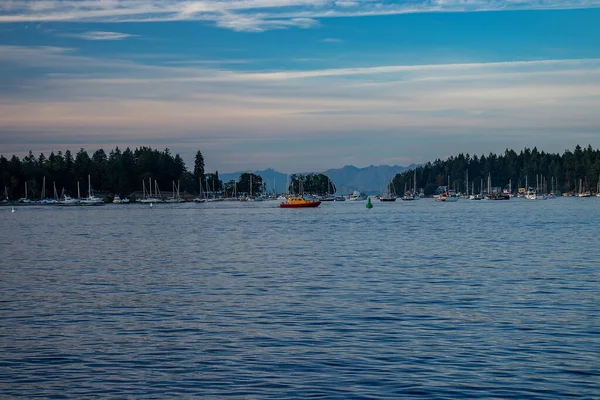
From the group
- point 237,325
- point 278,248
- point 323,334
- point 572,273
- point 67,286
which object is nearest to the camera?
point 323,334

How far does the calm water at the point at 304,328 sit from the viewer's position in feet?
66.0

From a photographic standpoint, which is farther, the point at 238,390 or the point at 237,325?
the point at 237,325

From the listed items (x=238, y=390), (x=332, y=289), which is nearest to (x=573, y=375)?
(x=238, y=390)

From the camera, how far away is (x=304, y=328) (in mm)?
27328

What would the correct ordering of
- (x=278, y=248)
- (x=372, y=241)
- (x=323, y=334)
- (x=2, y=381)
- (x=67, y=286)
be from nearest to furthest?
(x=2, y=381), (x=323, y=334), (x=67, y=286), (x=278, y=248), (x=372, y=241)

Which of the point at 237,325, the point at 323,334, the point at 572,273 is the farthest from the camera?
the point at 572,273

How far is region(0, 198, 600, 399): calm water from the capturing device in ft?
66.0

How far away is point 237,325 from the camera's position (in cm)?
2814

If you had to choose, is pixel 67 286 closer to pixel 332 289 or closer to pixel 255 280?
pixel 255 280

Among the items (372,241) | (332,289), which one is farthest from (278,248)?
(332,289)

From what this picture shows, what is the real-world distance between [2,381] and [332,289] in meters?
19.2

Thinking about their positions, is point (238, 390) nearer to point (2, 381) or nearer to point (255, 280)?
point (2, 381)

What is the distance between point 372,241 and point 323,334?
1936 inches

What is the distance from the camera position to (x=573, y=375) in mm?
20438
